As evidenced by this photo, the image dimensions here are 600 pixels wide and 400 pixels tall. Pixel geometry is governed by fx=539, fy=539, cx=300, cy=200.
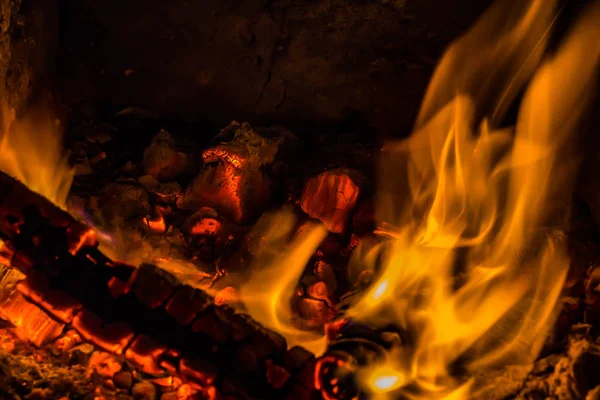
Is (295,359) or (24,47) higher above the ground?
(24,47)

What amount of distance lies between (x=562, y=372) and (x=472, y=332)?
46 cm

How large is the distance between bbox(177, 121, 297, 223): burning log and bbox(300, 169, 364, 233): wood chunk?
0.93 ft

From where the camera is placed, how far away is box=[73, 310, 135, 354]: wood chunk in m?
1.94

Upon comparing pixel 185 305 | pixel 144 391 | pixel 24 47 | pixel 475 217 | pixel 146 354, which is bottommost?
pixel 144 391

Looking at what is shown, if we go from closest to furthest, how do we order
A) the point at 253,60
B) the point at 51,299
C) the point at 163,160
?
1. the point at 51,299
2. the point at 163,160
3. the point at 253,60

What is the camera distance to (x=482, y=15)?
315 centimetres

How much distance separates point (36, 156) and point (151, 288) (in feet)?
4.01

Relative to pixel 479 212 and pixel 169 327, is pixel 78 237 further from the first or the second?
pixel 479 212

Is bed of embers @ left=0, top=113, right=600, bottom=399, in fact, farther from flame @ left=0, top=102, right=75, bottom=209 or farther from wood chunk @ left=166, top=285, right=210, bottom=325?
flame @ left=0, top=102, right=75, bottom=209

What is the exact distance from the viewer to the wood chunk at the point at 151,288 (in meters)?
2.05

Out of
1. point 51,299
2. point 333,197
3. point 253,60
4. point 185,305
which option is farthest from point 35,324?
point 253,60

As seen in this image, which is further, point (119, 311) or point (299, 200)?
point (299, 200)

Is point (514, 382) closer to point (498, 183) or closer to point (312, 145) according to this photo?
point (498, 183)

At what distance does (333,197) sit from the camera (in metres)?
2.93
